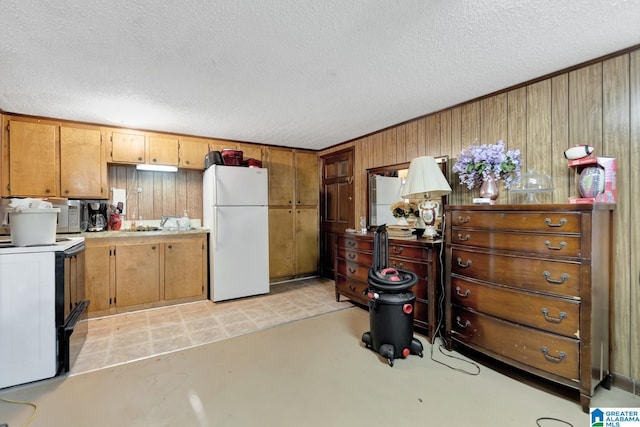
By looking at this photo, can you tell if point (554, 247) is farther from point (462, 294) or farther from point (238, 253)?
point (238, 253)

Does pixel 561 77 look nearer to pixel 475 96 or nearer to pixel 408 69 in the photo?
pixel 475 96

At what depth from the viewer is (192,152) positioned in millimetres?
4184

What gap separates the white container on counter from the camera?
2.08 m

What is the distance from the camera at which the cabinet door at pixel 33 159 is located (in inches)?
128

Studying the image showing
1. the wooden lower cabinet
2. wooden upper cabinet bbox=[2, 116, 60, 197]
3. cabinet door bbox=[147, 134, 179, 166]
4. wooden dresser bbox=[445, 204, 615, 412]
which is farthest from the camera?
cabinet door bbox=[147, 134, 179, 166]

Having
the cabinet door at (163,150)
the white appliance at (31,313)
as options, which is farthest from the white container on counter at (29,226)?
the cabinet door at (163,150)

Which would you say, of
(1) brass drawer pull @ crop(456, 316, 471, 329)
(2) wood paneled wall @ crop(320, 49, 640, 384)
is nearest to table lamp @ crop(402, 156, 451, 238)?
(2) wood paneled wall @ crop(320, 49, 640, 384)

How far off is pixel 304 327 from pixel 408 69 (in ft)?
8.44

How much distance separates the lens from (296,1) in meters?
1.54

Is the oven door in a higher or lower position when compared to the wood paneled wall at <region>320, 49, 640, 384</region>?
lower

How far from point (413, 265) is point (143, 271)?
3.19 meters

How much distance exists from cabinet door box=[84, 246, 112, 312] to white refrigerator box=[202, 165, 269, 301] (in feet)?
3.77

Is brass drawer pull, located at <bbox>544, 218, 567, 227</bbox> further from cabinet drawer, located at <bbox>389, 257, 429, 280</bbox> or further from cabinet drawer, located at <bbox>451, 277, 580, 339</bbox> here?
cabinet drawer, located at <bbox>389, 257, 429, 280</bbox>

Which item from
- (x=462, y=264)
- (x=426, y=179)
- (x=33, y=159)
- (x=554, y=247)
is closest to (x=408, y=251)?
(x=462, y=264)
